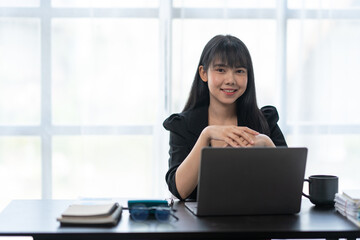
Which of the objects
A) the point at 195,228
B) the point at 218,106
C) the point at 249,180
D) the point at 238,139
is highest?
the point at 218,106

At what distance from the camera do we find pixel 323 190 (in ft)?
5.52

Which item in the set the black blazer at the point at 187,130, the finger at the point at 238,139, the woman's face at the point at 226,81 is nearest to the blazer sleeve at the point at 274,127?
the black blazer at the point at 187,130

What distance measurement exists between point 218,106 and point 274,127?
0.25 metres

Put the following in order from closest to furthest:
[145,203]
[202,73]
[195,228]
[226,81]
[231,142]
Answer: [195,228] → [145,203] → [231,142] → [226,81] → [202,73]

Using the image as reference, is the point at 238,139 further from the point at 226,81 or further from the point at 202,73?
the point at 202,73

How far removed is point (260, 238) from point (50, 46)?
7.34 ft

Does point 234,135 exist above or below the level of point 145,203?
above

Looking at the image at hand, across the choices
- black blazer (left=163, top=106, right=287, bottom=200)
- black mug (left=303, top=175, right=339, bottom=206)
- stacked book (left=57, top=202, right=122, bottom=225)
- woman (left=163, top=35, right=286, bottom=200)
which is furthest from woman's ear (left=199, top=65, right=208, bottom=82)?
stacked book (left=57, top=202, right=122, bottom=225)

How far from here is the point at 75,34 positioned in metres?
3.18

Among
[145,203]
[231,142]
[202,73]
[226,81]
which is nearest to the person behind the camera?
[145,203]

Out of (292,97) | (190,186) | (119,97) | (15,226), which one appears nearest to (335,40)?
(292,97)

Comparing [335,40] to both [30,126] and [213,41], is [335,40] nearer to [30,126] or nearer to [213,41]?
[213,41]

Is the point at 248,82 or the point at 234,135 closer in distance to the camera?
the point at 234,135

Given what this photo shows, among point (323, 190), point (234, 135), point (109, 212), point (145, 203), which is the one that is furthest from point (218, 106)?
point (109, 212)
